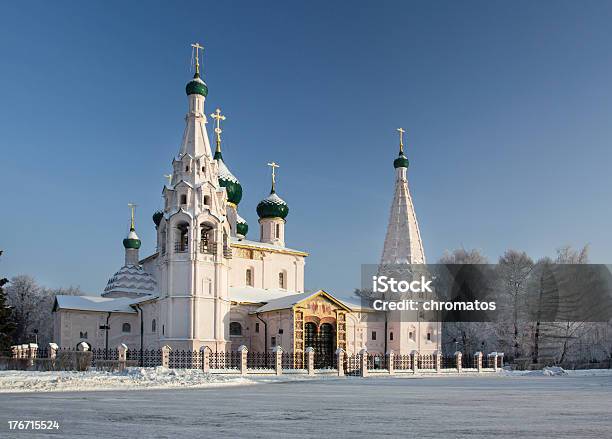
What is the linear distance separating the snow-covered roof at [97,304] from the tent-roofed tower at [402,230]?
1493 cm

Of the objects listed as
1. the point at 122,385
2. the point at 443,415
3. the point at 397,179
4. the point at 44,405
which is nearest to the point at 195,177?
the point at 397,179

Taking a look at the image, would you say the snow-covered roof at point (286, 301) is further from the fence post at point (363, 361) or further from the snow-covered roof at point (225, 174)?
the snow-covered roof at point (225, 174)

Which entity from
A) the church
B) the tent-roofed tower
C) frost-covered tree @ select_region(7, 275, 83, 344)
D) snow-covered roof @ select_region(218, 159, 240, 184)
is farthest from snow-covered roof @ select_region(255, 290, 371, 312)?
frost-covered tree @ select_region(7, 275, 83, 344)

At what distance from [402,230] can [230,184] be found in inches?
438

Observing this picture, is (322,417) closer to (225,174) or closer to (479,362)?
(479,362)

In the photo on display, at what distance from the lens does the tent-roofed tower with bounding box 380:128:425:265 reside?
41906mm

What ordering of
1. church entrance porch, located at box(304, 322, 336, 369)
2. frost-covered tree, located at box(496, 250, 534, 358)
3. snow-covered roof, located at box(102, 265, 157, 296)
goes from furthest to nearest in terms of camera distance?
1. frost-covered tree, located at box(496, 250, 534, 358)
2. snow-covered roof, located at box(102, 265, 157, 296)
3. church entrance porch, located at box(304, 322, 336, 369)

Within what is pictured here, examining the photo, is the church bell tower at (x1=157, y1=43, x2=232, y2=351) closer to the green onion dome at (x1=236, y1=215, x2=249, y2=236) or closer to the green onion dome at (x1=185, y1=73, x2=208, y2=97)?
the green onion dome at (x1=185, y1=73, x2=208, y2=97)

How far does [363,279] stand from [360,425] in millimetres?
41231

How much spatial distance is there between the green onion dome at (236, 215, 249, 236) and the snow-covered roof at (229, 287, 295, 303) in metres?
4.72

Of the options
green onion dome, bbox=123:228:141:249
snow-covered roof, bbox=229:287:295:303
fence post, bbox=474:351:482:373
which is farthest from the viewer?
green onion dome, bbox=123:228:141:249

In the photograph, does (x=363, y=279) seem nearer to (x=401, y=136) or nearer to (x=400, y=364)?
(x=401, y=136)

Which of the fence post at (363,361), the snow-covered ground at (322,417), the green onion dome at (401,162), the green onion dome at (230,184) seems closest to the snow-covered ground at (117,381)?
the snow-covered ground at (322,417)

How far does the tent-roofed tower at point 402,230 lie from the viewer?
41.9 m
